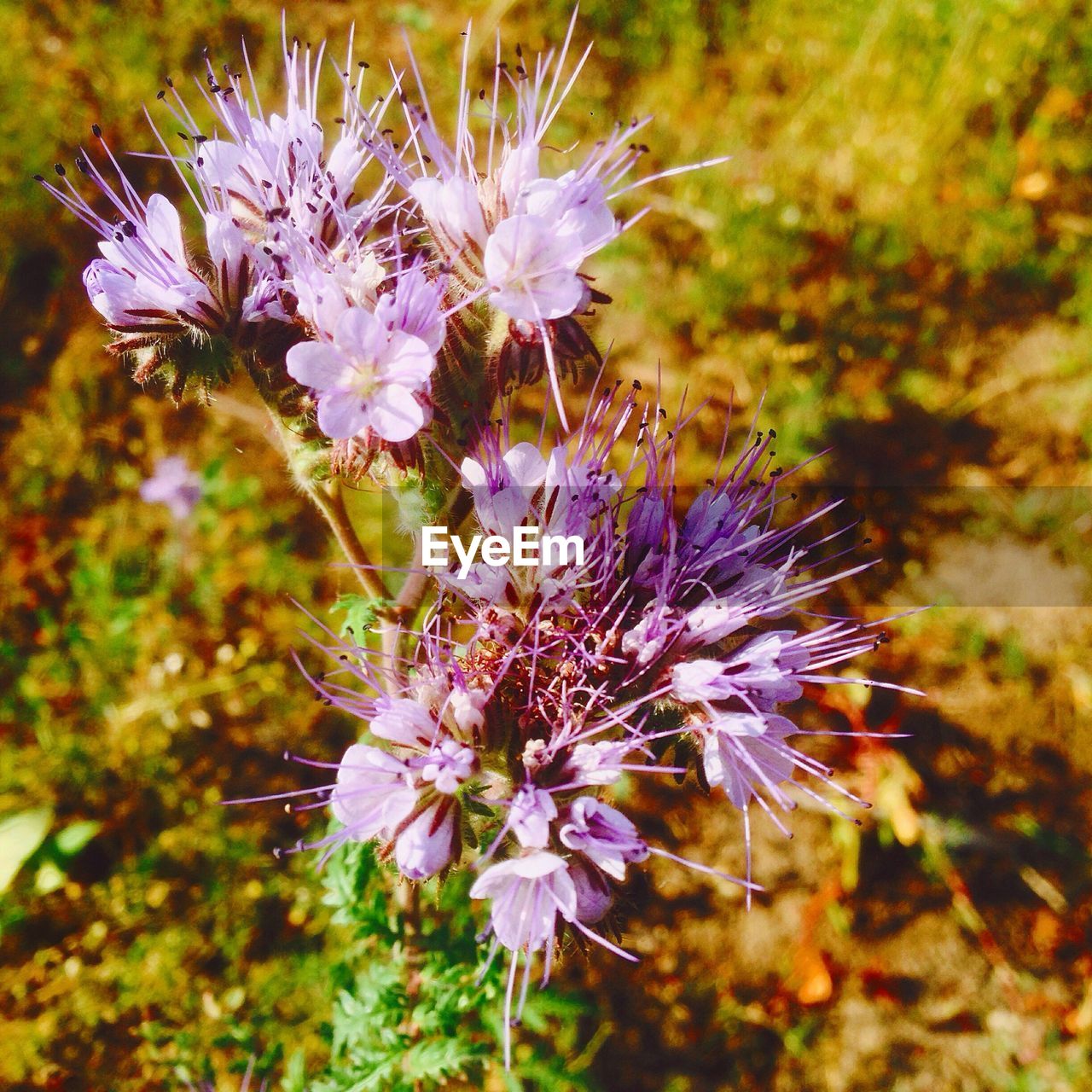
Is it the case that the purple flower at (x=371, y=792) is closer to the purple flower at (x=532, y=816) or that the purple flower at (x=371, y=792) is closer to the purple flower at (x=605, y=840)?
the purple flower at (x=532, y=816)

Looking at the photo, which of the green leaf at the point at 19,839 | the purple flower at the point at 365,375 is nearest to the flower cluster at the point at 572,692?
the purple flower at the point at 365,375

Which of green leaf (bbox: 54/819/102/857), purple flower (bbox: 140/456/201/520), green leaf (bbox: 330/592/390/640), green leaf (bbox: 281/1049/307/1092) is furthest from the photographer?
purple flower (bbox: 140/456/201/520)

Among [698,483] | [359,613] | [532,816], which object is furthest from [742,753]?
[698,483]

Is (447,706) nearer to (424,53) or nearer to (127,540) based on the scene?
(127,540)

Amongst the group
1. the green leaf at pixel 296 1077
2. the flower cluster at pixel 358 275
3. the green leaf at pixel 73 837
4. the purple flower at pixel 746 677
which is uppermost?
the flower cluster at pixel 358 275

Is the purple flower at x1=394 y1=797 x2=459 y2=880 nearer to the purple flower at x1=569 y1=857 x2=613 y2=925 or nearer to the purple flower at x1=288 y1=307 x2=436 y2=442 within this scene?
the purple flower at x1=569 y1=857 x2=613 y2=925

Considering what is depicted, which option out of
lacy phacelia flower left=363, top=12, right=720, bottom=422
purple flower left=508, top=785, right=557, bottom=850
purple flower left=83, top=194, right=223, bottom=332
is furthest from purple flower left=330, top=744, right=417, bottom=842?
purple flower left=83, top=194, right=223, bottom=332
